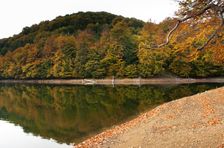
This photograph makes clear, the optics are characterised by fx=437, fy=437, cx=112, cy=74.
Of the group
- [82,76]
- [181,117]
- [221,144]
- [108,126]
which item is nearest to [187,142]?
[221,144]

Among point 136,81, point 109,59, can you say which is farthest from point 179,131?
point 109,59

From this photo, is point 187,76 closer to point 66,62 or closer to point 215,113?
point 66,62

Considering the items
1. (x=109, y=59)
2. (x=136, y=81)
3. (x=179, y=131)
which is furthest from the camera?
(x=109, y=59)

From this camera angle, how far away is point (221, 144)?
1767 centimetres

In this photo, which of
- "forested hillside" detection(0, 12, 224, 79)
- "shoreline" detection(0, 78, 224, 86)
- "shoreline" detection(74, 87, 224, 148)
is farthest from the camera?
"shoreline" detection(0, 78, 224, 86)

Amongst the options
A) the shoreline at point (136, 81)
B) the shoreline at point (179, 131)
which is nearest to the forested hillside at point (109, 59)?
the shoreline at point (136, 81)

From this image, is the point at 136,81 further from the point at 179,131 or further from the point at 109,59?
the point at 179,131

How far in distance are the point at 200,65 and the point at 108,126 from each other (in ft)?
214

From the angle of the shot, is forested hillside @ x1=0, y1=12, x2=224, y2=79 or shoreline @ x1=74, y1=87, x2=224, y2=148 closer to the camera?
shoreline @ x1=74, y1=87, x2=224, y2=148

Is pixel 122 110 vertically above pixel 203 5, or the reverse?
pixel 203 5

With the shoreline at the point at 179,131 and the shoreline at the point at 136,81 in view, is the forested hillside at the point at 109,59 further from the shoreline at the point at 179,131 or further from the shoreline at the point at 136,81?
the shoreline at the point at 179,131

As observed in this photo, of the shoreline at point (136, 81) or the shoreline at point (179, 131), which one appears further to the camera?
the shoreline at point (136, 81)

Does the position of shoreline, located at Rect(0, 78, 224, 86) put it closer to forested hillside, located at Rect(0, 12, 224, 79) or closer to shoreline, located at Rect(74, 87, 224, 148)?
forested hillside, located at Rect(0, 12, 224, 79)

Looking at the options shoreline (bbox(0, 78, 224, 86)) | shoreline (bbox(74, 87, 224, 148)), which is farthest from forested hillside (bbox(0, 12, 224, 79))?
shoreline (bbox(74, 87, 224, 148))
